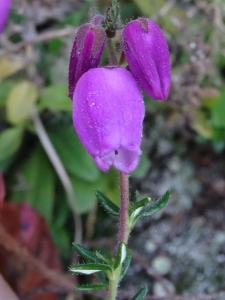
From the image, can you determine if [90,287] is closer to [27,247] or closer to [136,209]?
[136,209]

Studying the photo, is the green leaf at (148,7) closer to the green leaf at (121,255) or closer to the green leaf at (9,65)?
the green leaf at (9,65)

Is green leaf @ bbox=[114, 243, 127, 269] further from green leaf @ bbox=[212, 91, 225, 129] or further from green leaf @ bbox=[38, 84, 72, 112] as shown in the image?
green leaf @ bbox=[212, 91, 225, 129]

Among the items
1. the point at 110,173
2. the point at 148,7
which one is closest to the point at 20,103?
the point at 110,173

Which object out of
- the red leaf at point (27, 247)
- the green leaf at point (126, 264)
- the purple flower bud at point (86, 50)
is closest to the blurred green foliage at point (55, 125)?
the red leaf at point (27, 247)

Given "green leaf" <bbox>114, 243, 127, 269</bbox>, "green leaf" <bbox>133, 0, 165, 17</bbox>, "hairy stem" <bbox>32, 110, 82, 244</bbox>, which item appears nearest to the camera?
"green leaf" <bbox>114, 243, 127, 269</bbox>

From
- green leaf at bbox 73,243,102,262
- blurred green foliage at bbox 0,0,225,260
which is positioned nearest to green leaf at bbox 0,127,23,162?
blurred green foliage at bbox 0,0,225,260
